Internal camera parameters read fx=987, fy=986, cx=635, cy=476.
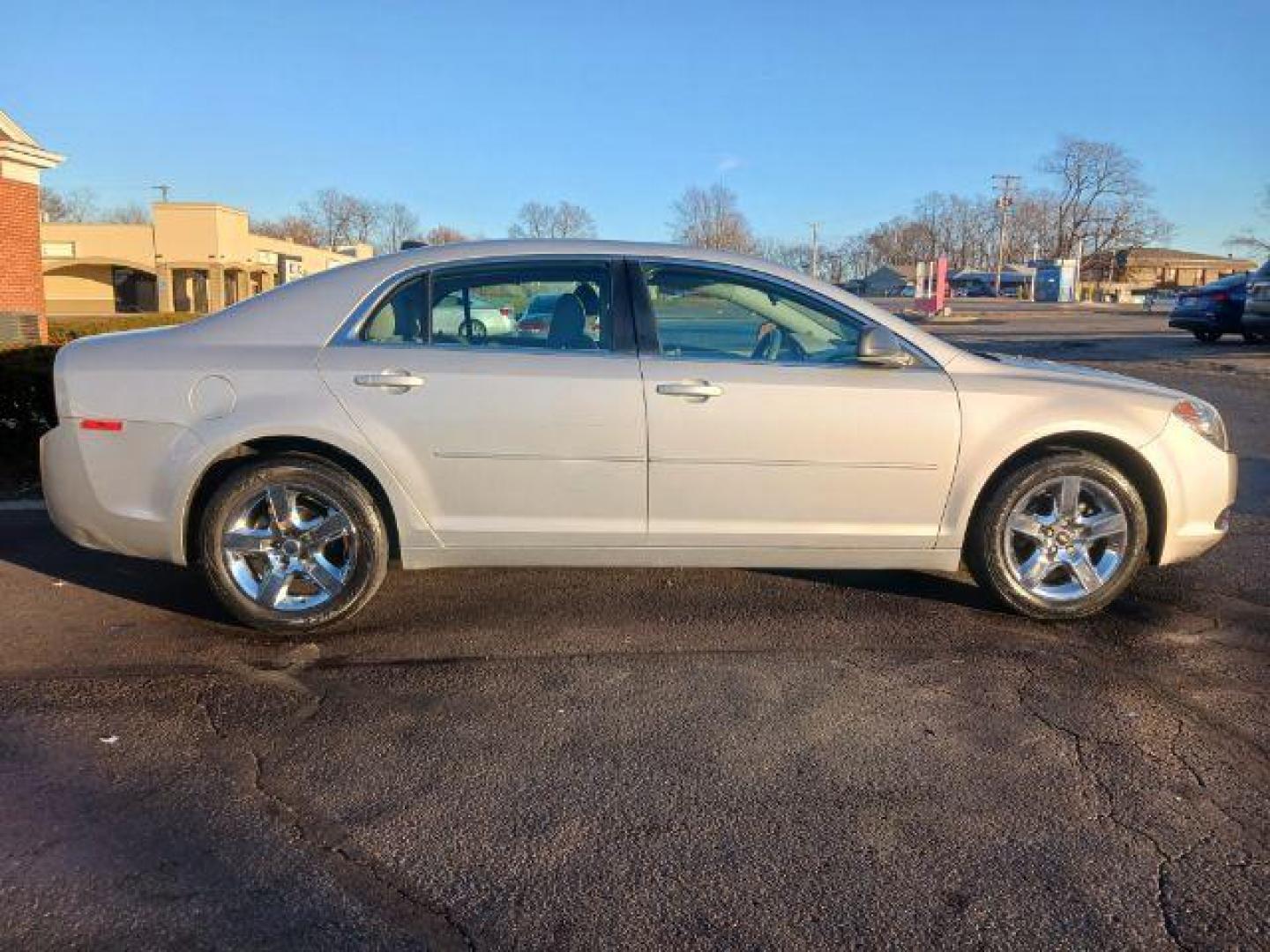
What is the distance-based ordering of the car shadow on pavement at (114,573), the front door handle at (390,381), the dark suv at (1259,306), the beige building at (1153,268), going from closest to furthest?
the front door handle at (390,381)
the car shadow on pavement at (114,573)
the dark suv at (1259,306)
the beige building at (1153,268)

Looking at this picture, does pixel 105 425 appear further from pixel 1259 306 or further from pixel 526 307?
pixel 1259 306

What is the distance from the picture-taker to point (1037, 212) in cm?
11575

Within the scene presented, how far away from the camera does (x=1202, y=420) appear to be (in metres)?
4.50

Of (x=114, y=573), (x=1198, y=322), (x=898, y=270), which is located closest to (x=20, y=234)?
(x=114, y=573)

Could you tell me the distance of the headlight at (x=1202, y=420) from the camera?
4.47 meters

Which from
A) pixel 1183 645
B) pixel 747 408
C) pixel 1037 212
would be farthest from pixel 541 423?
pixel 1037 212

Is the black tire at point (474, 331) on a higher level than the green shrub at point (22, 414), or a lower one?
higher

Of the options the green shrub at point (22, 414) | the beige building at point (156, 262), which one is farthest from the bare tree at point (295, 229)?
the green shrub at point (22, 414)

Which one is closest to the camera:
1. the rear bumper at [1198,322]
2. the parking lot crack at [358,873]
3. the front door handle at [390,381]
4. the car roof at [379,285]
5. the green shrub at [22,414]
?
the parking lot crack at [358,873]

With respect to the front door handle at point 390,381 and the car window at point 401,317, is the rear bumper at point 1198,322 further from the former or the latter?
the front door handle at point 390,381

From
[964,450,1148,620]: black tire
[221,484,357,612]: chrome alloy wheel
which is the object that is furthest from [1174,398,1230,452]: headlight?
[221,484,357,612]: chrome alloy wheel

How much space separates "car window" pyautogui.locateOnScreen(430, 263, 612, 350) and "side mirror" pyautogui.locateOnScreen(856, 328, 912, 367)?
1.10 meters

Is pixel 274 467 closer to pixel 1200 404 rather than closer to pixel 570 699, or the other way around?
pixel 570 699

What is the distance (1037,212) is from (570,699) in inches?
4952
